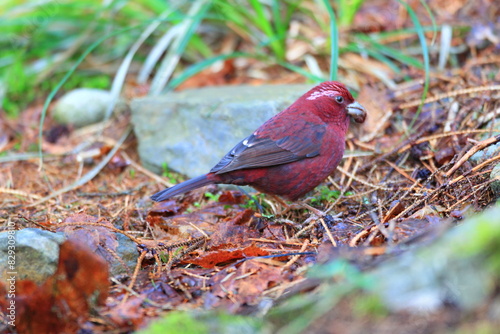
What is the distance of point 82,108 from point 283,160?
2.99 m

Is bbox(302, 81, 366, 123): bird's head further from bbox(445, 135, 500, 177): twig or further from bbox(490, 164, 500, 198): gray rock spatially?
bbox(490, 164, 500, 198): gray rock

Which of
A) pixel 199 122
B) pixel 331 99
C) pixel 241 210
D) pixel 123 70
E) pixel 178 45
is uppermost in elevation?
pixel 178 45

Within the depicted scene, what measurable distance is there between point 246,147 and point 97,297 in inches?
74.6

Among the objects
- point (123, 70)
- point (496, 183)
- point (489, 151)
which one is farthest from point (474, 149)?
point (123, 70)

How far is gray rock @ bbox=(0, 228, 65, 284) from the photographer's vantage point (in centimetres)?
276

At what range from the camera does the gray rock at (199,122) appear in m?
4.68

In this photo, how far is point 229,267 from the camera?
3002mm

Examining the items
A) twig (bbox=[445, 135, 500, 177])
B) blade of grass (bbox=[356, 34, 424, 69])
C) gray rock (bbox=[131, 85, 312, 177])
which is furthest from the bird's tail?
blade of grass (bbox=[356, 34, 424, 69])

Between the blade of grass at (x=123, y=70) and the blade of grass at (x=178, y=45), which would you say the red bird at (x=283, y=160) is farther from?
the blade of grass at (x=178, y=45)

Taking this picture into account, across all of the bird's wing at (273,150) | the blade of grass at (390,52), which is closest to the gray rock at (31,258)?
the bird's wing at (273,150)

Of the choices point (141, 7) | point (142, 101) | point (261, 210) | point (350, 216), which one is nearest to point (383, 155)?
point (350, 216)

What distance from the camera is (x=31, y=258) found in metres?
2.77

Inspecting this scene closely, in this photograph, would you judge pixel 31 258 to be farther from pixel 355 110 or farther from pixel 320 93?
pixel 355 110

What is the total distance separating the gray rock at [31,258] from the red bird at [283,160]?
1.07m
